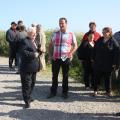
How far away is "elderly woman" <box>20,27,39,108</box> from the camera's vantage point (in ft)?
34.4

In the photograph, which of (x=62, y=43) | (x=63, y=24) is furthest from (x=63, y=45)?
(x=63, y=24)

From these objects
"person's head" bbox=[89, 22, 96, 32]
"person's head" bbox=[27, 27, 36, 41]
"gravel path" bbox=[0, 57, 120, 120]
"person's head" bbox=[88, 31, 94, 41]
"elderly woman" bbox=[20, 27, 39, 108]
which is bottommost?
"gravel path" bbox=[0, 57, 120, 120]

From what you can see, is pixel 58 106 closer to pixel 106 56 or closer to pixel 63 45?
pixel 63 45

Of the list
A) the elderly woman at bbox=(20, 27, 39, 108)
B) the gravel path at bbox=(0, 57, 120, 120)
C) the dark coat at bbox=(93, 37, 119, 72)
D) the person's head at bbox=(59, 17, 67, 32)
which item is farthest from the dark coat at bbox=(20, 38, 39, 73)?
the dark coat at bbox=(93, 37, 119, 72)

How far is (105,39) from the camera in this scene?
11844 millimetres

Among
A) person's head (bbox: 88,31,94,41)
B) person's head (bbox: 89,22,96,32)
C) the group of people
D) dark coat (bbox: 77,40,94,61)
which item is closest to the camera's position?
the group of people

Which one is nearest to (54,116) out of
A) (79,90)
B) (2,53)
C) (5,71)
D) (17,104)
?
(17,104)

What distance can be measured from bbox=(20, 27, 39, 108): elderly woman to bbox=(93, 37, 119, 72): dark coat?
197 cm

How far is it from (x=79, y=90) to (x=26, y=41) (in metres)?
3.44

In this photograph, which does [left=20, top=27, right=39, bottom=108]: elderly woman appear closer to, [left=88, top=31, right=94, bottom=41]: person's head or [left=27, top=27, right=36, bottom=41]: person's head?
[left=27, top=27, right=36, bottom=41]: person's head

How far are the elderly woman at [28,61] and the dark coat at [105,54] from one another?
1972 millimetres

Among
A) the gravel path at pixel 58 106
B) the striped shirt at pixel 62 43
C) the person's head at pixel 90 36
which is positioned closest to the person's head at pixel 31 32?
the striped shirt at pixel 62 43

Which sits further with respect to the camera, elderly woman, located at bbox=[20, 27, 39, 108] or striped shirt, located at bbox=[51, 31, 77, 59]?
striped shirt, located at bbox=[51, 31, 77, 59]

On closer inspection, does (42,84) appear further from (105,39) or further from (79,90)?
(105,39)
